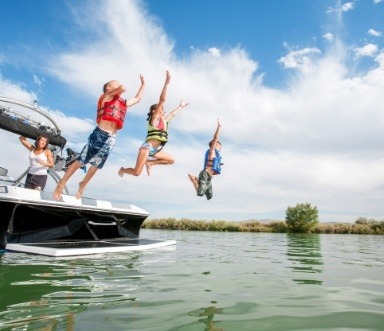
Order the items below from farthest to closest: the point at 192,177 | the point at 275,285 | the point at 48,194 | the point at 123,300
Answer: the point at 192,177, the point at 48,194, the point at 275,285, the point at 123,300

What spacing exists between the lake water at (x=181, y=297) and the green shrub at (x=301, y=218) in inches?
1074

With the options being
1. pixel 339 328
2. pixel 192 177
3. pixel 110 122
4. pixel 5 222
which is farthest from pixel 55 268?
pixel 192 177

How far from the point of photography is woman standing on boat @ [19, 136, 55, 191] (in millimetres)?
7816

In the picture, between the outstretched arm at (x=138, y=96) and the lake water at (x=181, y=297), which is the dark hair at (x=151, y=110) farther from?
the lake water at (x=181, y=297)

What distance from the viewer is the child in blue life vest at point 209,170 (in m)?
8.92

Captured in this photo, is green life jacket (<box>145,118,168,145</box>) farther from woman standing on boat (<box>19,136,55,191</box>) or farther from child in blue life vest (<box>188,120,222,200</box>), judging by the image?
woman standing on boat (<box>19,136,55,191</box>)

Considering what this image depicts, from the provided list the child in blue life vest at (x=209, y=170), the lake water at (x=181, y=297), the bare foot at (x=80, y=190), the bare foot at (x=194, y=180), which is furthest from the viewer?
the bare foot at (x=194, y=180)

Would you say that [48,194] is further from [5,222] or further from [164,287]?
[164,287]

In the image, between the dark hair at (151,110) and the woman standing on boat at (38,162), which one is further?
the woman standing on boat at (38,162)

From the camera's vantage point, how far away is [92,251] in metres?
6.59

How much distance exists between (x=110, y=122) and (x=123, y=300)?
12.4 ft

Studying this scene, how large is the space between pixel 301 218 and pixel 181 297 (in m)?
31.0

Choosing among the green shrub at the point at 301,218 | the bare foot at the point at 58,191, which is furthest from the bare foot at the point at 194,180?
the green shrub at the point at 301,218

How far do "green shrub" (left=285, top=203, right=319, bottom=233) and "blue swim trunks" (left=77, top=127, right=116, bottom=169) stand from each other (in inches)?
1103
